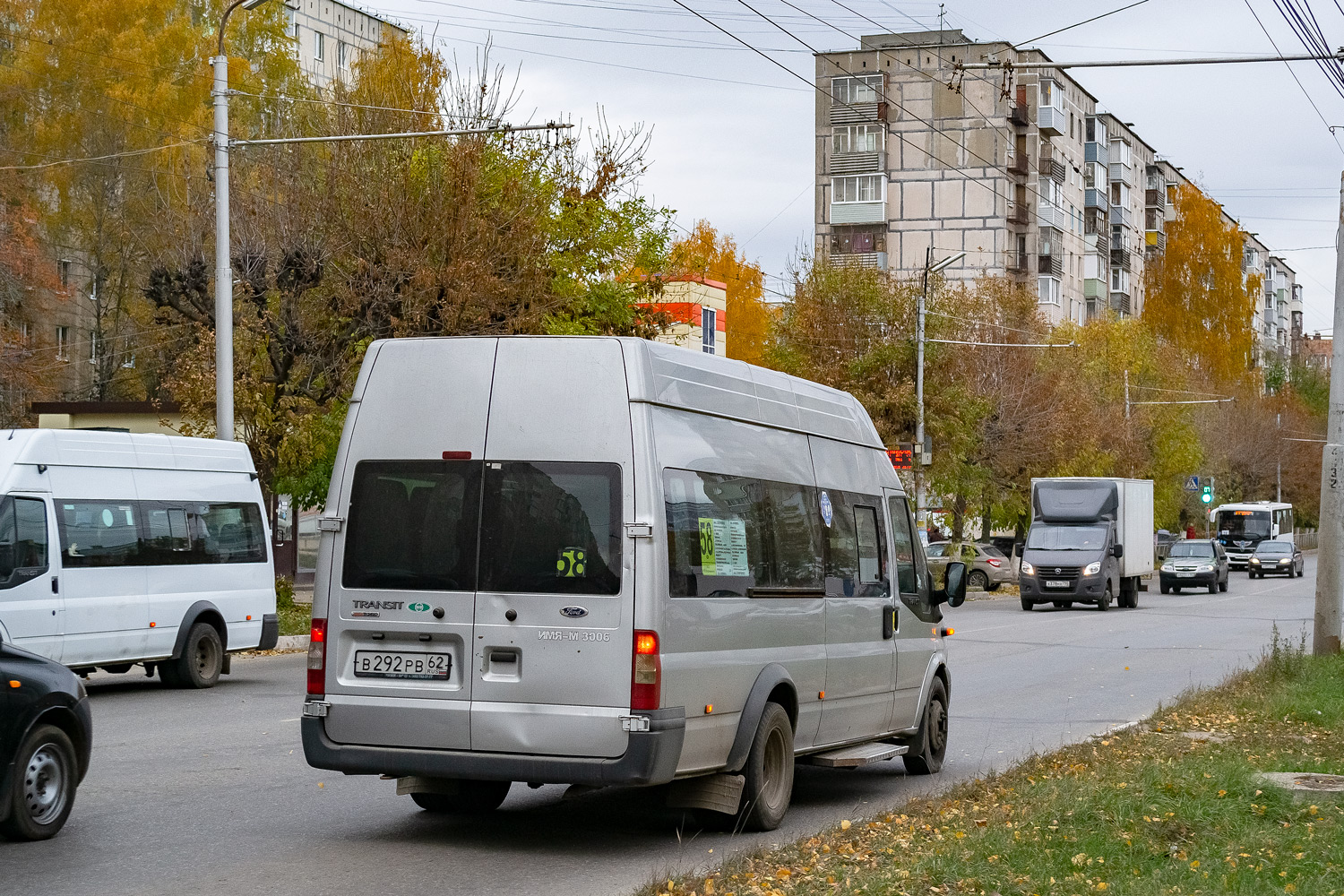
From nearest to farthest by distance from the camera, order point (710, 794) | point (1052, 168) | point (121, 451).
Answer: point (710, 794)
point (121, 451)
point (1052, 168)

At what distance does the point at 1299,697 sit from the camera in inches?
585

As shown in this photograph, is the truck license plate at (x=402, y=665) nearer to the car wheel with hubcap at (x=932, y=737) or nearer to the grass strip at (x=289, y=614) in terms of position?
the car wheel with hubcap at (x=932, y=737)

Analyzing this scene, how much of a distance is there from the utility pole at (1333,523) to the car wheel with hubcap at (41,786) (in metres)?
14.6

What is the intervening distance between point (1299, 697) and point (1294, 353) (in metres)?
132

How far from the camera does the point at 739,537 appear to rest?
930cm

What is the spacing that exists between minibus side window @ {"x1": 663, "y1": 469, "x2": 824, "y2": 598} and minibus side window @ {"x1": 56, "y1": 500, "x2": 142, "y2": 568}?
8.90 metres

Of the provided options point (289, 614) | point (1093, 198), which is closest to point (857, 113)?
point (1093, 198)

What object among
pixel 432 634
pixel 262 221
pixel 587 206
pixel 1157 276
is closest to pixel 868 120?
pixel 1157 276

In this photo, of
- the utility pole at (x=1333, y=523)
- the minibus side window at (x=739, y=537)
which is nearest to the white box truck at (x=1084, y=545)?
the utility pole at (x=1333, y=523)

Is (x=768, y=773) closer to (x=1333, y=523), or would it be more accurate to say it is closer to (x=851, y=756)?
(x=851, y=756)

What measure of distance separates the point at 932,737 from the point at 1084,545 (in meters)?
29.1

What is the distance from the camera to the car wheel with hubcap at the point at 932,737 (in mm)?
12078

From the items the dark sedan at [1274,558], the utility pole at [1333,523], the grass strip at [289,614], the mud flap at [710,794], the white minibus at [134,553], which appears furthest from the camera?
the dark sedan at [1274,558]

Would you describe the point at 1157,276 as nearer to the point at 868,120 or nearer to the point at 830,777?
the point at 868,120
